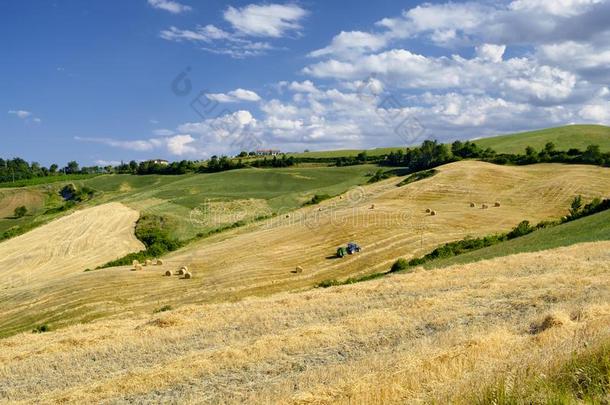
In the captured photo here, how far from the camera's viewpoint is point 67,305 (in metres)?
40.8

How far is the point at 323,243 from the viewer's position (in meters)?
55.0

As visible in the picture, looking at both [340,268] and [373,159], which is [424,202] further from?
[373,159]

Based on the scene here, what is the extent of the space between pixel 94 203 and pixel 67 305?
80.9 m

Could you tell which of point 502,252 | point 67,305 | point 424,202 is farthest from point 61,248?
point 502,252

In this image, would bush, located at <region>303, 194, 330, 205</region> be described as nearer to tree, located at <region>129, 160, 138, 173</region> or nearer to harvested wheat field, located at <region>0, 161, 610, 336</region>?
harvested wheat field, located at <region>0, 161, 610, 336</region>

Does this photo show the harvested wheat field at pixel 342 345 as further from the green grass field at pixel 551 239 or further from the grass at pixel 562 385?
the green grass field at pixel 551 239

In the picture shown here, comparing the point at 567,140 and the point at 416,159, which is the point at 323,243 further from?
the point at 567,140

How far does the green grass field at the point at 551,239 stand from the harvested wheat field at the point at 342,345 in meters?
9.41

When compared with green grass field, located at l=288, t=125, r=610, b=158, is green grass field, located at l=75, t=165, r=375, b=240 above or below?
below

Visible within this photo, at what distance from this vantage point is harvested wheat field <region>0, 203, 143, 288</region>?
61.3m

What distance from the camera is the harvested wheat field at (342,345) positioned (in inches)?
407

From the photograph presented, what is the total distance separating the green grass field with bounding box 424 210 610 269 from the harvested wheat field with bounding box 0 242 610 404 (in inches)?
371

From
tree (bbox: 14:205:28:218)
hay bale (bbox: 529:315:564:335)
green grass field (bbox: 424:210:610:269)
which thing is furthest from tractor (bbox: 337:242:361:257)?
tree (bbox: 14:205:28:218)

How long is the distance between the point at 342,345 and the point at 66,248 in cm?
6606
